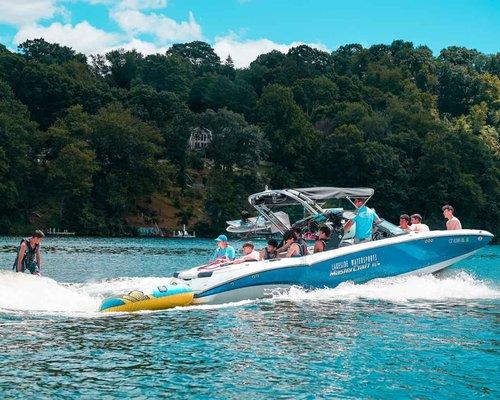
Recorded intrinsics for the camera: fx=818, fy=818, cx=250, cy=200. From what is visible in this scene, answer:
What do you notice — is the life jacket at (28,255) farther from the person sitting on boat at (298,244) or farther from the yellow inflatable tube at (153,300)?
the person sitting on boat at (298,244)

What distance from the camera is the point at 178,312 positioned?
19.9m

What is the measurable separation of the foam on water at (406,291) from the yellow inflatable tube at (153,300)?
2722mm

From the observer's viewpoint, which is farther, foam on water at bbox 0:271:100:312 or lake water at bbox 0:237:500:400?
foam on water at bbox 0:271:100:312

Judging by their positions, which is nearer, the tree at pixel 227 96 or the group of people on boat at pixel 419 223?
the group of people on boat at pixel 419 223

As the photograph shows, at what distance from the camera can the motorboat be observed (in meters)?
21.0

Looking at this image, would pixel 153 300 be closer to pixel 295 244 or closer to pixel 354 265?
pixel 295 244

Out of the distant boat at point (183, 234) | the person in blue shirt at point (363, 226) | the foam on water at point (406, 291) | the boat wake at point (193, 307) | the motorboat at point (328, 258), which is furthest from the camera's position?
the distant boat at point (183, 234)

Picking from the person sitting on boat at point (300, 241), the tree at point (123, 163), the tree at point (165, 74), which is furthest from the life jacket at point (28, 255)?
the tree at point (165, 74)

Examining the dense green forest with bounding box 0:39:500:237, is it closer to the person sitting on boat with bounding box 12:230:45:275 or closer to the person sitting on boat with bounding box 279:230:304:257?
the person sitting on boat with bounding box 12:230:45:275

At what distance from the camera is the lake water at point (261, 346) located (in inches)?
502

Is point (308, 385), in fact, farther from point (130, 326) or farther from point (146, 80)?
point (146, 80)

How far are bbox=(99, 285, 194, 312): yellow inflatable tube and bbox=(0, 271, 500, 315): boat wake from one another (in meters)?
0.27

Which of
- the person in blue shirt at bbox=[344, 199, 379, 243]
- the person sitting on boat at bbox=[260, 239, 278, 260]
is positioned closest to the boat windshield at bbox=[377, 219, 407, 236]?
the person in blue shirt at bbox=[344, 199, 379, 243]

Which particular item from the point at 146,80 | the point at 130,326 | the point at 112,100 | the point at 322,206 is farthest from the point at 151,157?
the point at 130,326
